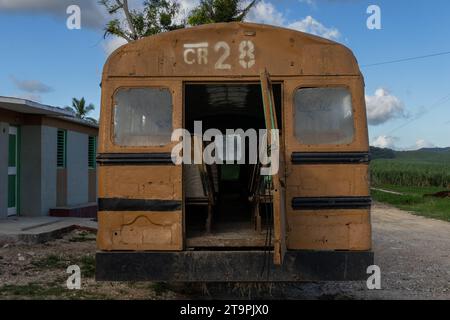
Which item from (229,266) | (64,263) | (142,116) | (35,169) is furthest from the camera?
(35,169)

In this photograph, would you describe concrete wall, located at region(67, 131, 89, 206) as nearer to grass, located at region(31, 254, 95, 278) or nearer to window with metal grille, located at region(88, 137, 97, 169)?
window with metal grille, located at region(88, 137, 97, 169)

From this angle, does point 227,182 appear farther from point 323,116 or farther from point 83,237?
point 323,116

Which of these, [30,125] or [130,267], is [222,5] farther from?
[130,267]

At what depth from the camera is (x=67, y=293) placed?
6855 millimetres

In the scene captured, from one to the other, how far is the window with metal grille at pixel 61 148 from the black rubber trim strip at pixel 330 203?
36.7 feet

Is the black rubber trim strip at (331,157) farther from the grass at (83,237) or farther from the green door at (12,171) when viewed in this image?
the green door at (12,171)

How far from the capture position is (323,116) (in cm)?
532

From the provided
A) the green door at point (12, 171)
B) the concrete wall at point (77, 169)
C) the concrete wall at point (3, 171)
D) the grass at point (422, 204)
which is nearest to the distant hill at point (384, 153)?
the grass at point (422, 204)

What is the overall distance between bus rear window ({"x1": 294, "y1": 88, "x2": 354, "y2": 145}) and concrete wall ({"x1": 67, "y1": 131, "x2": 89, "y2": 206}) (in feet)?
37.4

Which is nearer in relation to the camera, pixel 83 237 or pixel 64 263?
pixel 64 263

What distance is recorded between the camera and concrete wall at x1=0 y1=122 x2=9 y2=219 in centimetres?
1238

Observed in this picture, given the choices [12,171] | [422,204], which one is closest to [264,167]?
[12,171]

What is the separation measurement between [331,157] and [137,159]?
5.95ft
